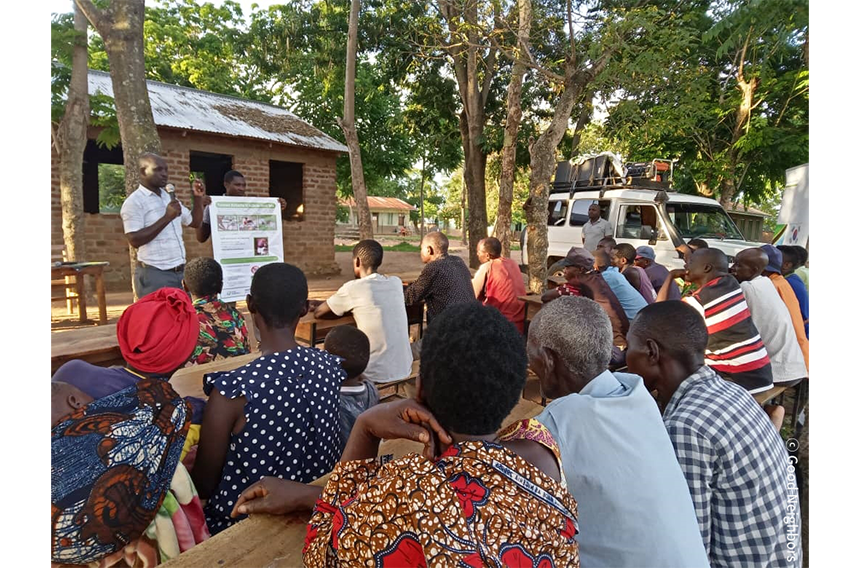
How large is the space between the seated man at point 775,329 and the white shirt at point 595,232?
4.81 meters

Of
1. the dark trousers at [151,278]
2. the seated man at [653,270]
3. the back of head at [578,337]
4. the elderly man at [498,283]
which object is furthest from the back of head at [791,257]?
the dark trousers at [151,278]

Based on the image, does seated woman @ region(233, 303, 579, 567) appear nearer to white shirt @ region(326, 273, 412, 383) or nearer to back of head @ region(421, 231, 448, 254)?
white shirt @ region(326, 273, 412, 383)

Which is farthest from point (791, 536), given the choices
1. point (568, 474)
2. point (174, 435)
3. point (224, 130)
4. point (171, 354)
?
point (224, 130)

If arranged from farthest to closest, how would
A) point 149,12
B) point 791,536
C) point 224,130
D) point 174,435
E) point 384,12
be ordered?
point 149,12, point 384,12, point 224,130, point 791,536, point 174,435

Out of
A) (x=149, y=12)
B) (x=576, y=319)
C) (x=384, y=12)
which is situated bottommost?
(x=576, y=319)

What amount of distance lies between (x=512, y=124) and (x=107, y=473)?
6.93 m

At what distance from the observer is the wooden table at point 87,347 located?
110 inches

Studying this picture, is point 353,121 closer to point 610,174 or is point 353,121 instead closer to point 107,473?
point 610,174

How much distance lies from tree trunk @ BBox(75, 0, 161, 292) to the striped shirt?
4401 mm

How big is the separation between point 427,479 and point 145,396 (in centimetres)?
84

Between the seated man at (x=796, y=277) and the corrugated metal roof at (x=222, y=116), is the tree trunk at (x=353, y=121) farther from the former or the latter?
the seated man at (x=796, y=277)

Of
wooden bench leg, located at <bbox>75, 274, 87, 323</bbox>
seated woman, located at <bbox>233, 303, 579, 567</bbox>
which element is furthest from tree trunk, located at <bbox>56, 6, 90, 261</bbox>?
seated woman, located at <bbox>233, 303, 579, 567</bbox>
